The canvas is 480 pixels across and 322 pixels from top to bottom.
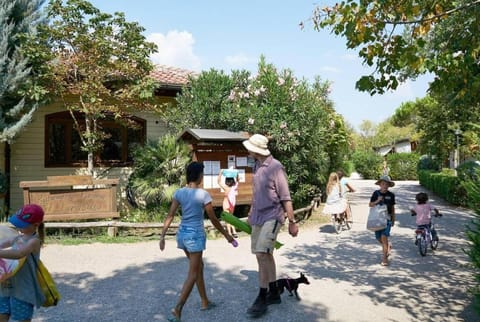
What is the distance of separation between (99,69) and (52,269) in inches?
214

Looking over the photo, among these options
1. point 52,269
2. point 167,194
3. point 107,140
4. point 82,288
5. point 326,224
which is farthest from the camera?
point 107,140

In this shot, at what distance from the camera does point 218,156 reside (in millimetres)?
10523

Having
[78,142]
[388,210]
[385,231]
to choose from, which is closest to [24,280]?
[385,231]

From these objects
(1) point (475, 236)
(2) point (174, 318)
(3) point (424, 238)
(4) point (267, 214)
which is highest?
(4) point (267, 214)

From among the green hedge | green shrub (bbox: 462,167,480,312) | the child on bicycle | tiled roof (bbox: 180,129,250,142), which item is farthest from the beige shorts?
the green hedge

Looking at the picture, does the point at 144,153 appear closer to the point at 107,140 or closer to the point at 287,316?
the point at 107,140

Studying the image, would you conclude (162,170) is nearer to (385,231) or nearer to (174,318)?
(385,231)

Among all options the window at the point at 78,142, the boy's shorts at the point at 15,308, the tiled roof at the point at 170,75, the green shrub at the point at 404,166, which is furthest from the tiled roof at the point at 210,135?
the green shrub at the point at 404,166

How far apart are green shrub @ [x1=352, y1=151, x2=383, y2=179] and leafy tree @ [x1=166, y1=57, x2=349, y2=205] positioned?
29.0 metres

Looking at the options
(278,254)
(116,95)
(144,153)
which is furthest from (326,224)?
(116,95)

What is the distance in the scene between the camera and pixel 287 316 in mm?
4594

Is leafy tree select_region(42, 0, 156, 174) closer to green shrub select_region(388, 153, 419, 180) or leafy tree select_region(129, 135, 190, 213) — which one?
leafy tree select_region(129, 135, 190, 213)

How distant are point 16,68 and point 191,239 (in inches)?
322

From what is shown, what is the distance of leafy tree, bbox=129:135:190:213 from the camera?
34.6 ft
